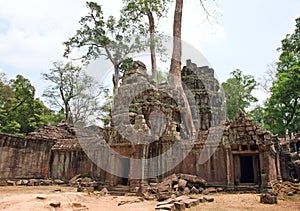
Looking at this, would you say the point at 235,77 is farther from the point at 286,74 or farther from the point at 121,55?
the point at 121,55

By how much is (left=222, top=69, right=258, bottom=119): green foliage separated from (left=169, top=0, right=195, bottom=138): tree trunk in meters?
14.4

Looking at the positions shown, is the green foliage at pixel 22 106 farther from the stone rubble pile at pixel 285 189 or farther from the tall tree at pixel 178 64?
the stone rubble pile at pixel 285 189

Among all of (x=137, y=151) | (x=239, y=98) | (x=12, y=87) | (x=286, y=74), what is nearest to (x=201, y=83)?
(x=286, y=74)

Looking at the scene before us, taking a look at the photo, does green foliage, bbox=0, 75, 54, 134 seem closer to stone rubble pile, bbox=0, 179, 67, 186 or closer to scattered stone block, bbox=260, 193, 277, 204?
stone rubble pile, bbox=0, 179, 67, 186

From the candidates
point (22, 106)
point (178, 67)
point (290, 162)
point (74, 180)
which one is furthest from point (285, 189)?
point (22, 106)

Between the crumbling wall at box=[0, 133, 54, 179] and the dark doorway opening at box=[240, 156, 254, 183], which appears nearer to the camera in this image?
the dark doorway opening at box=[240, 156, 254, 183]

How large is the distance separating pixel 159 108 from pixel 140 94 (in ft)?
11.0

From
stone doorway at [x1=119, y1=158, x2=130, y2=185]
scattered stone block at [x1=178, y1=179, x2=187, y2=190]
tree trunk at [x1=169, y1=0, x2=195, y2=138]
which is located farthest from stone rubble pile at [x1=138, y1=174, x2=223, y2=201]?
tree trunk at [x1=169, y1=0, x2=195, y2=138]

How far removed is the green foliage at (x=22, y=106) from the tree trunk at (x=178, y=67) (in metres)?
16.3

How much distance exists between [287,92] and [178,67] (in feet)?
36.2

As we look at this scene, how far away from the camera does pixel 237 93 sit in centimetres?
3550

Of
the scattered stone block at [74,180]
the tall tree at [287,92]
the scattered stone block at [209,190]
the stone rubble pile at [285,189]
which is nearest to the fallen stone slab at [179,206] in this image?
the scattered stone block at [209,190]

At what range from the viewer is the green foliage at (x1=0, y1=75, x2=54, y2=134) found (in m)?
28.7

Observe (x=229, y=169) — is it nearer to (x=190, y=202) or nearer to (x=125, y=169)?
(x=190, y=202)
